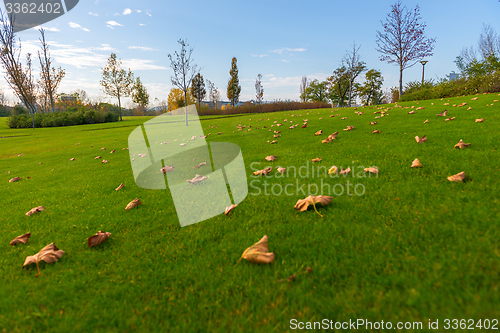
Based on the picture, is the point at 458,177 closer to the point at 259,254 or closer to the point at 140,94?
the point at 259,254

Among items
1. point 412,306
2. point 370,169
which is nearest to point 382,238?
point 412,306

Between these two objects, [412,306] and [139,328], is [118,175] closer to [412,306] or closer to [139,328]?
[139,328]

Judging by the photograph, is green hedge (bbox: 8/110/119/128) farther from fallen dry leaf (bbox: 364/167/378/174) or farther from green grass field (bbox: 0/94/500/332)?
fallen dry leaf (bbox: 364/167/378/174)

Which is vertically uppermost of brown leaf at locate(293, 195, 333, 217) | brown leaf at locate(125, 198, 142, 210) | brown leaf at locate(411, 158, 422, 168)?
brown leaf at locate(411, 158, 422, 168)

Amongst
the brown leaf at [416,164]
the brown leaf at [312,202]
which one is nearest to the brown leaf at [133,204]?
the brown leaf at [312,202]

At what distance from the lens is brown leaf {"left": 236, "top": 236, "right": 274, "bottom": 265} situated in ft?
4.90

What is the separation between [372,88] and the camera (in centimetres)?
4919

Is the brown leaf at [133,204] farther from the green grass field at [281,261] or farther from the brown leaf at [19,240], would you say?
the brown leaf at [19,240]

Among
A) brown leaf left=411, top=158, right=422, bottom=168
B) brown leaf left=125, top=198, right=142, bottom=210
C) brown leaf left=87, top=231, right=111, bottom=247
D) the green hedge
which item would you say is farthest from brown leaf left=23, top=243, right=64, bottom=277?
the green hedge

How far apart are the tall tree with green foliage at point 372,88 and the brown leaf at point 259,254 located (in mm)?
56261

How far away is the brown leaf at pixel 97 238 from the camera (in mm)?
1939

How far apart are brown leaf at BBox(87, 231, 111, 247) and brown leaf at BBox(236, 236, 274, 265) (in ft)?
4.57

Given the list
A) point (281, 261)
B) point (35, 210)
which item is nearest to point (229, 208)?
Result: point (281, 261)

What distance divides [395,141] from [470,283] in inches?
143
